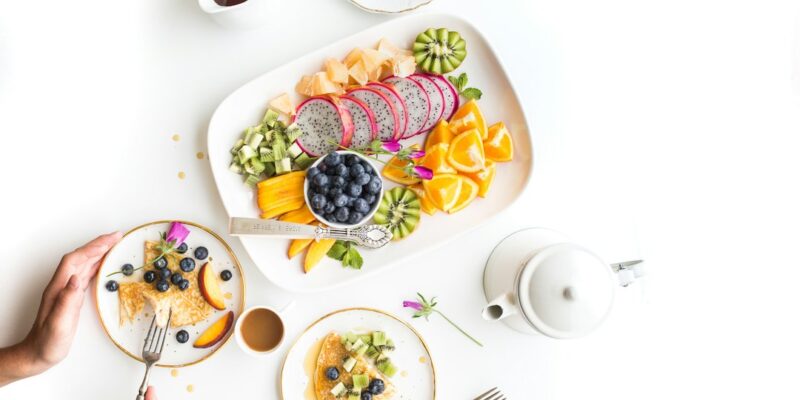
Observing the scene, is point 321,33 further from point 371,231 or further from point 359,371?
point 359,371

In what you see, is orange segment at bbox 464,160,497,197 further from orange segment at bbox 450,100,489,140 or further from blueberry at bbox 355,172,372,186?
blueberry at bbox 355,172,372,186

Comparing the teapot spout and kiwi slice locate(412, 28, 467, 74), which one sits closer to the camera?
the teapot spout

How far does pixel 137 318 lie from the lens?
1.39 meters

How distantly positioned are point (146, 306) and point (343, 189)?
58 centimetres

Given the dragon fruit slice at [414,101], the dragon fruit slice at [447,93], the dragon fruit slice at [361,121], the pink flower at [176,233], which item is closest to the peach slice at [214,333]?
the pink flower at [176,233]

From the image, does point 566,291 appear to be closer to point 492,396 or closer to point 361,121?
point 492,396

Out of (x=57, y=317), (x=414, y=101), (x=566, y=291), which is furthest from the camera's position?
(x=414, y=101)

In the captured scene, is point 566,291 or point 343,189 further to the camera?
point 343,189

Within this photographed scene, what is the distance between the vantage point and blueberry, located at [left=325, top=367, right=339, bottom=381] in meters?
1.39

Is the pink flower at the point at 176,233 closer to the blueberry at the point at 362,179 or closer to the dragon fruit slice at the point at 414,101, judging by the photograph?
the blueberry at the point at 362,179

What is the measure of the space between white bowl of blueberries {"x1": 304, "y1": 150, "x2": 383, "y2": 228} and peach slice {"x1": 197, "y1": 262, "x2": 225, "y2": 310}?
0.31 metres

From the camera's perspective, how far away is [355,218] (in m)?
1.37

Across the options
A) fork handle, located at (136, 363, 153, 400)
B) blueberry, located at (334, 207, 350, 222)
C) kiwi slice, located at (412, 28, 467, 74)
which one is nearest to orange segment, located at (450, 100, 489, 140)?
kiwi slice, located at (412, 28, 467, 74)

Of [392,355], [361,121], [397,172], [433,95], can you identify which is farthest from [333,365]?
[433,95]
